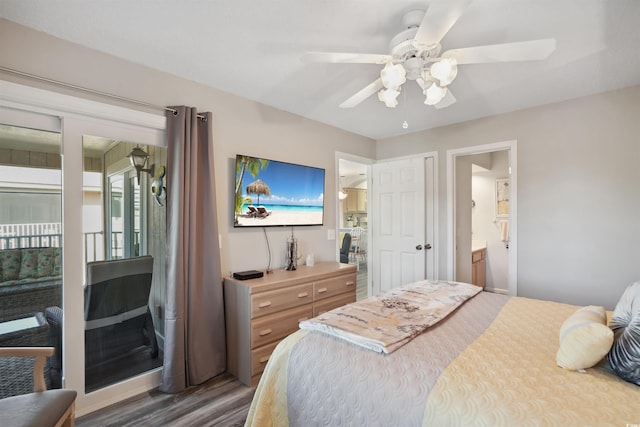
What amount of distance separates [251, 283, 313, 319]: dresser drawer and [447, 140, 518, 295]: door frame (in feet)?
6.05

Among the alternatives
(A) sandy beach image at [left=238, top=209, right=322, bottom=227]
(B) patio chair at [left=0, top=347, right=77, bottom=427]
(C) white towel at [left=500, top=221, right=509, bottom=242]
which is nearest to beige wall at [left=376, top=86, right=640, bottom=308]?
(C) white towel at [left=500, top=221, right=509, bottom=242]

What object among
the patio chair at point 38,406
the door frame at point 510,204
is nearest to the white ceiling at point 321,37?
the door frame at point 510,204

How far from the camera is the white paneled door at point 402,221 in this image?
3639mm

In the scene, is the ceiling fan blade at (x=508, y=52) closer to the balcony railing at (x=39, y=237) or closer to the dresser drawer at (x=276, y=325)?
the dresser drawer at (x=276, y=325)

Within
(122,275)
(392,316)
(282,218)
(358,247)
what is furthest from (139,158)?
(358,247)

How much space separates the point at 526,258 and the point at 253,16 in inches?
127

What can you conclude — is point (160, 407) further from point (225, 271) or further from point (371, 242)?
point (371, 242)

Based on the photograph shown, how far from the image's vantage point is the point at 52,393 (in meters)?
1.44

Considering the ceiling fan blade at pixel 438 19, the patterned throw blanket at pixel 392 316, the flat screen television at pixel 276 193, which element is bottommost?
the patterned throw blanket at pixel 392 316

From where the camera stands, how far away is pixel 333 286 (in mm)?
2938

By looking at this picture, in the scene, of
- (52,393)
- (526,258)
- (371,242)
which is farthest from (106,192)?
(526,258)

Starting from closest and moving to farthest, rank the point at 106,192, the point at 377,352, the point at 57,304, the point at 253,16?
the point at 377,352
the point at 253,16
the point at 57,304
the point at 106,192

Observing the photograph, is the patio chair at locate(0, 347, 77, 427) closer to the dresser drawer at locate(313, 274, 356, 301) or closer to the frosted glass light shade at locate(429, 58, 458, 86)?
the dresser drawer at locate(313, 274, 356, 301)

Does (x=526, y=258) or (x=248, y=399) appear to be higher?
(x=526, y=258)
